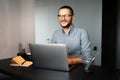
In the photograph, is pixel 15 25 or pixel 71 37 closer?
pixel 71 37

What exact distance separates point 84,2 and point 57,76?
2.00 m

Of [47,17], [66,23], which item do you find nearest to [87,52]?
[66,23]

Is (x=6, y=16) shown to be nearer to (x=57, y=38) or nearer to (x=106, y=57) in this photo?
(x=57, y=38)

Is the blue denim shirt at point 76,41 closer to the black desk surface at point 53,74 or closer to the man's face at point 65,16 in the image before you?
the man's face at point 65,16

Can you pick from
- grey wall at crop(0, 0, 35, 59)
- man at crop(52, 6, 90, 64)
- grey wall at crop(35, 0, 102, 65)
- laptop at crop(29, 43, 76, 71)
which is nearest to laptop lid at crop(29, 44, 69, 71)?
laptop at crop(29, 43, 76, 71)

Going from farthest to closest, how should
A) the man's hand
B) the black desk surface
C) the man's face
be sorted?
the man's face
the man's hand
the black desk surface

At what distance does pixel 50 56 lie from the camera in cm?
162

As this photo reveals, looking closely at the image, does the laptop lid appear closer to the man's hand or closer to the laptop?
the laptop

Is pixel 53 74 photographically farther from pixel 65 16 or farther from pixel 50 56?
pixel 65 16

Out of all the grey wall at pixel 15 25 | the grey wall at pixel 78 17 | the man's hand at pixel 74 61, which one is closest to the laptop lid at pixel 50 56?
the man's hand at pixel 74 61

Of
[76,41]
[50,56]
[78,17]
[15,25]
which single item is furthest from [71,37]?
[78,17]

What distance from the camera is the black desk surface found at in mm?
1419

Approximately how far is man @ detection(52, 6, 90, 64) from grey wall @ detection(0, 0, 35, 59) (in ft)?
2.62

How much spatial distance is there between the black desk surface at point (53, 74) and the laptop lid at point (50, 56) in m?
0.05
